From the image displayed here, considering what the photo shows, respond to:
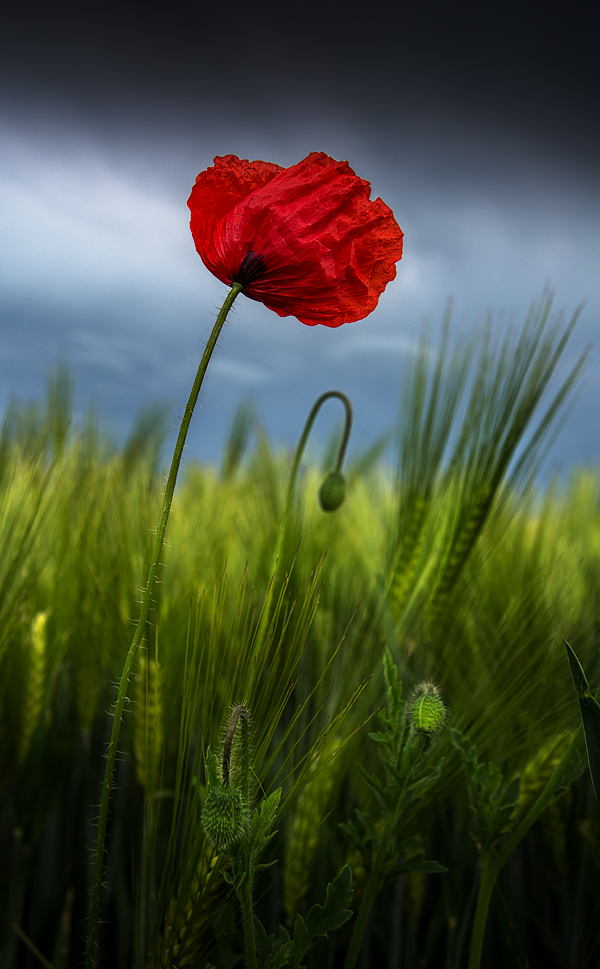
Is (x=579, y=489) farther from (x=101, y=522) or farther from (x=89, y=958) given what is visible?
(x=89, y=958)

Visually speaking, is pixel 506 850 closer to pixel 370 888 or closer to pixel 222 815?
pixel 370 888

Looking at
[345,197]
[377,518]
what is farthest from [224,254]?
[377,518]

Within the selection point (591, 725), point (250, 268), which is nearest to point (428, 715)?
point (591, 725)

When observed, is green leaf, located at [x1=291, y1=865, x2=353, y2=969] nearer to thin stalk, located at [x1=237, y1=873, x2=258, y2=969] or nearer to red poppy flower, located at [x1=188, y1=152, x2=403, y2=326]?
thin stalk, located at [x1=237, y1=873, x2=258, y2=969]

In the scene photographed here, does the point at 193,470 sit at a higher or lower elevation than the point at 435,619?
higher

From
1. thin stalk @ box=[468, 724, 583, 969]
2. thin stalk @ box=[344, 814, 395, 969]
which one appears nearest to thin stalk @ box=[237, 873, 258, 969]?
thin stalk @ box=[344, 814, 395, 969]

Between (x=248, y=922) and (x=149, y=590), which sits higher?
(x=149, y=590)
